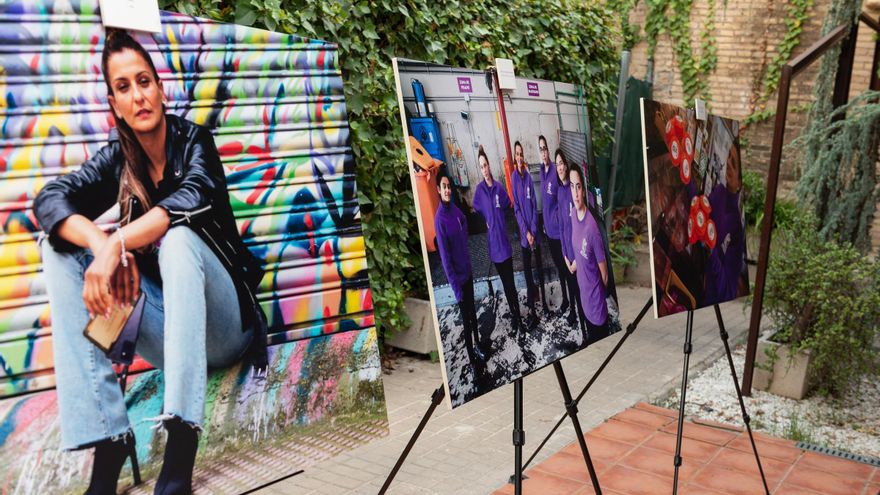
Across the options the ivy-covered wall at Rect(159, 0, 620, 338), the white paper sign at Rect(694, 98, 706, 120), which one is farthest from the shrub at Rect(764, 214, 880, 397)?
the ivy-covered wall at Rect(159, 0, 620, 338)

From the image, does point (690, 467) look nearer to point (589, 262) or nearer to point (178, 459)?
point (589, 262)

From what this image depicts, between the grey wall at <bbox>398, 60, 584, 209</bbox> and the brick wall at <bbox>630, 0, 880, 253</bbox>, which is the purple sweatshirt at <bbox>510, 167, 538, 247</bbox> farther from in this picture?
the brick wall at <bbox>630, 0, 880, 253</bbox>

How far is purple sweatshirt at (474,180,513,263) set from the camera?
230 centimetres

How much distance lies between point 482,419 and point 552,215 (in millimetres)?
2252

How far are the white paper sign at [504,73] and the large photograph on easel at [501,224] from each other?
0.06m

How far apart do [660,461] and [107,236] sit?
340 cm

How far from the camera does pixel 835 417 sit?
5023mm

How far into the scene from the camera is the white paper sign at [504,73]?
2444 mm

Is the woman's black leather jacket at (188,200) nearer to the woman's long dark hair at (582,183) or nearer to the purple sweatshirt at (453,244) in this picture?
the purple sweatshirt at (453,244)

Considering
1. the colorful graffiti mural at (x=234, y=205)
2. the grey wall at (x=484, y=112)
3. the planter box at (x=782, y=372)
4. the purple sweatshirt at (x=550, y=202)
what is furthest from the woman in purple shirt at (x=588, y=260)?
the planter box at (x=782, y=372)

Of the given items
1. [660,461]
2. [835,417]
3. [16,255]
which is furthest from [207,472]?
[835,417]

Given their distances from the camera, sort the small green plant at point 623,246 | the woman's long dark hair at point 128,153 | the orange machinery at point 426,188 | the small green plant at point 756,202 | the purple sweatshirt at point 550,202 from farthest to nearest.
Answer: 1. the small green plant at point 756,202
2. the small green plant at point 623,246
3. the purple sweatshirt at point 550,202
4. the orange machinery at point 426,188
5. the woman's long dark hair at point 128,153

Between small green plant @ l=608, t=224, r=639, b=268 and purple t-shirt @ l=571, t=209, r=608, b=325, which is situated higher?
purple t-shirt @ l=571, t=209, r=608, b=325

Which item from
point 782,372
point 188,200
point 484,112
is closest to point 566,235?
point 484,112
